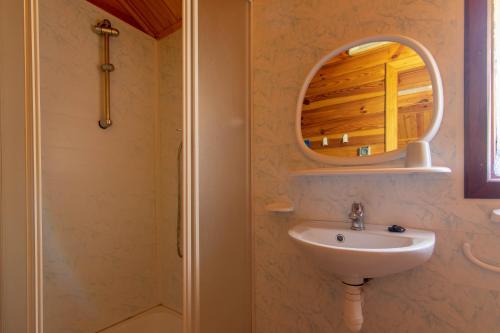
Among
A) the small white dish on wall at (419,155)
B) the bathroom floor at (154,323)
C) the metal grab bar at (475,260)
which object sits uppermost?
the small white dish on wall at (419,155)

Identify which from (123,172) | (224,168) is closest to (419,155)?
(224,168)

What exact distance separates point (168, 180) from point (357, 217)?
122cm

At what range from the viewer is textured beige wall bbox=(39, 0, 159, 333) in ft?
3.88

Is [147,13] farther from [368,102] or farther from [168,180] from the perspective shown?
[368,102]

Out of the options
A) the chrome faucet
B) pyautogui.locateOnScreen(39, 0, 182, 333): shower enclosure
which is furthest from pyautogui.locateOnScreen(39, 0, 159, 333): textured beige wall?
the chrome faucet

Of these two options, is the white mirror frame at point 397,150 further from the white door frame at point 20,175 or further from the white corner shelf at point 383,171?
the white door frame at point 20,175

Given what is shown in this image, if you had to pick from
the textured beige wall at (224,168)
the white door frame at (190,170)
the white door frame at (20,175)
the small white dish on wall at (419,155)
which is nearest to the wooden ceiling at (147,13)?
the textured beige wall at (224,168)

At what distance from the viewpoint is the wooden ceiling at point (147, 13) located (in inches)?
54.9

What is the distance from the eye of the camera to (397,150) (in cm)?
101

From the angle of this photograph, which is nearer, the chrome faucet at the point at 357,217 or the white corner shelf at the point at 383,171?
the white corner shelf at the point at 383,171

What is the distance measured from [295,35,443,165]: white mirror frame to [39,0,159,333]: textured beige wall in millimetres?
1089

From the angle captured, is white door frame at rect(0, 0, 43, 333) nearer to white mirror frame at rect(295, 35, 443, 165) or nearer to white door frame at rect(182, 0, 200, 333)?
white door frame at rect(182, 0, 200, 333)

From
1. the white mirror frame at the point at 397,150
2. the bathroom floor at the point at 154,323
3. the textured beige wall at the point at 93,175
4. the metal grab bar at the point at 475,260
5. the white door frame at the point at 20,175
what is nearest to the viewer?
the white door frame at the point at 20,175

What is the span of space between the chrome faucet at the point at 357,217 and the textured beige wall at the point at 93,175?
4.41 ft
